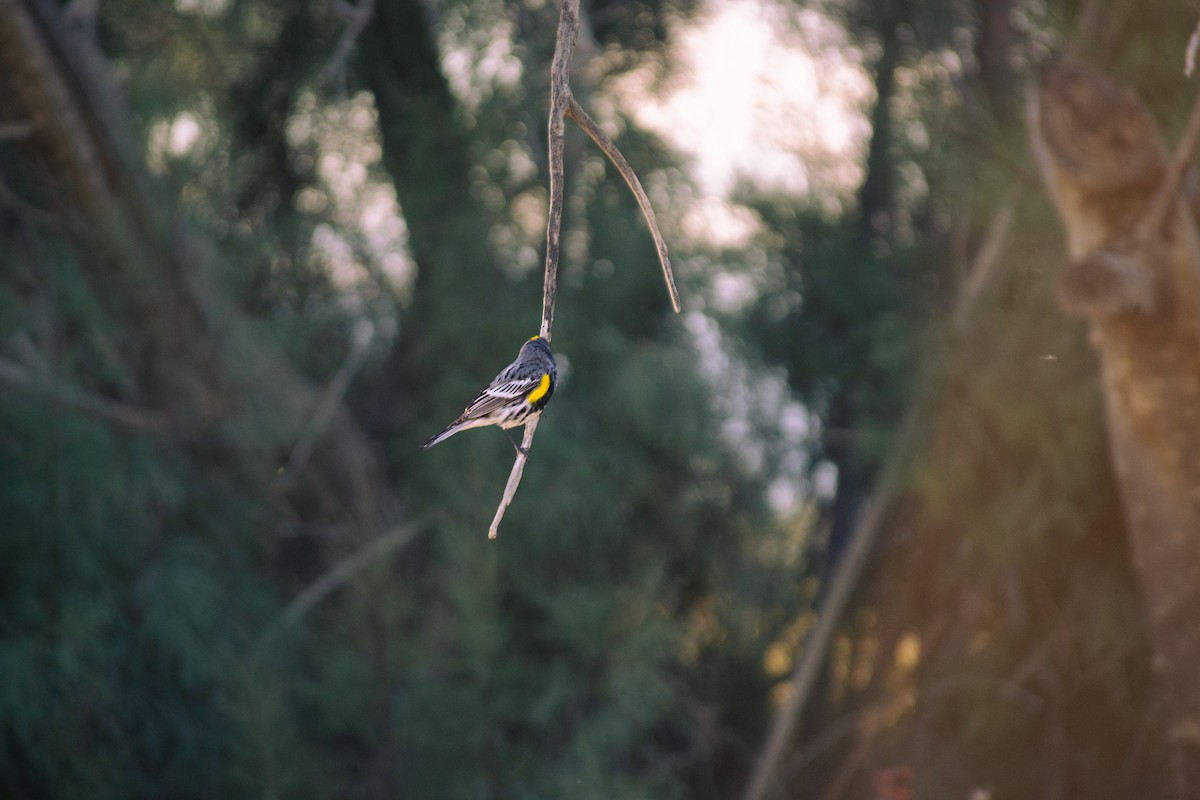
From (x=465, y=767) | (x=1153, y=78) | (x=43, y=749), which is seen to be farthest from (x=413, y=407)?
(x=1153, y=78)

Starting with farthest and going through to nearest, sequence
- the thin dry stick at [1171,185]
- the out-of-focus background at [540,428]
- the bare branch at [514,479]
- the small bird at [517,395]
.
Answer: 1. the out-of-focus background at [540,428]
2. the thin dry stick at [1171,185]
3. the small bird at [517,395]
4. the bare branch at [514,479]

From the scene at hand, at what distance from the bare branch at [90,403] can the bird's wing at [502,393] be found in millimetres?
4442

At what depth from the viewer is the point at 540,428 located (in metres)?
6.21

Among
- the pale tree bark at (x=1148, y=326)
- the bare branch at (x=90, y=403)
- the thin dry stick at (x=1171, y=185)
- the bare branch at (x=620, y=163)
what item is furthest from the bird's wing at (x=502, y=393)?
the bare branch at (x=90, y=403)

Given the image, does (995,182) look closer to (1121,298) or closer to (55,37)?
(1121,298)

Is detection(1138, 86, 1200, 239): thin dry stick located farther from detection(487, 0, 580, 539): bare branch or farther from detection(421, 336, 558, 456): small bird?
detection(487, 0, 580, 539): bare branch

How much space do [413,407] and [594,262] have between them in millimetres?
1535

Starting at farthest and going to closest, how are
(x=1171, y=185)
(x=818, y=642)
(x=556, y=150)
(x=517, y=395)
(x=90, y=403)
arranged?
(x=90, y=403)
(x=818, y=642)
(x=1171, y=185)
(x=517, y=395)
(x=556, y=150)

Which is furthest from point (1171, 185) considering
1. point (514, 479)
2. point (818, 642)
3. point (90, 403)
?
point (90, 403)

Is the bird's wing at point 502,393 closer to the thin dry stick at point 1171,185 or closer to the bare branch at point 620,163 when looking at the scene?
the bare branch at point 620,163

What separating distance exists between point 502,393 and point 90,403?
16.0ft

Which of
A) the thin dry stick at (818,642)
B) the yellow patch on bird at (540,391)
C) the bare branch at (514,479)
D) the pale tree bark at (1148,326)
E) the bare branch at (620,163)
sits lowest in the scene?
the thin dry stick at (818,642)

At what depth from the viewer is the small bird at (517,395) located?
1.88 meters

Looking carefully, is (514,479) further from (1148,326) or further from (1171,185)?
(1171,185)
